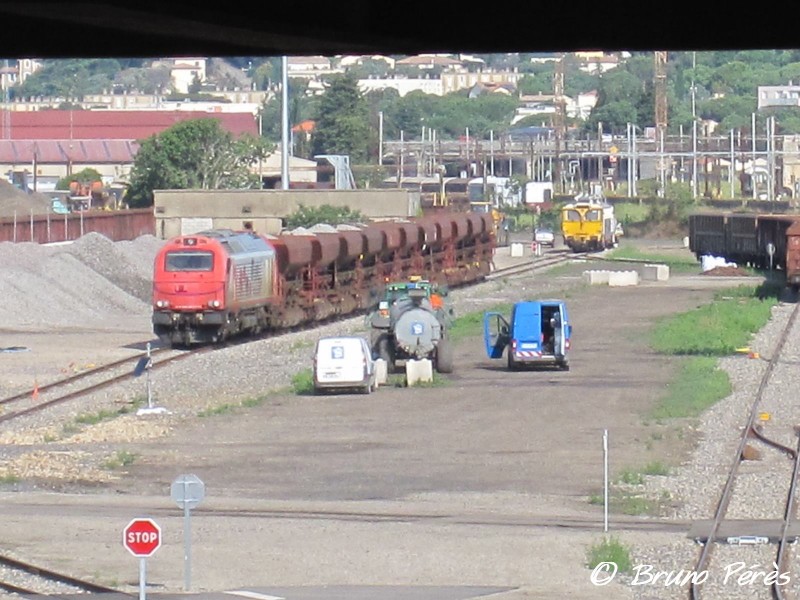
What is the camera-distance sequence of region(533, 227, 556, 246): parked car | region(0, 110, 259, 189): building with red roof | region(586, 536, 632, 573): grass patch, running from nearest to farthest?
region(586, 536, 632, 573): grass patch
region(533, 227, 556, 246): parked car
region(0, 110, 259, 189): building with red roof

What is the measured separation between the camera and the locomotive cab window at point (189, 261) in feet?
124

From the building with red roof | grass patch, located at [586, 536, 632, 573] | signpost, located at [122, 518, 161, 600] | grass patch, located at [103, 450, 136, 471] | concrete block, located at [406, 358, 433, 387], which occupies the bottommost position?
grass patch, located at [103, 450, 136, 471]

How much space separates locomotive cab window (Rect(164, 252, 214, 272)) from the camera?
3766 cm

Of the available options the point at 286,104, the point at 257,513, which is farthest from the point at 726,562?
the point at 286,104

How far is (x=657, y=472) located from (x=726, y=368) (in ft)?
45.6

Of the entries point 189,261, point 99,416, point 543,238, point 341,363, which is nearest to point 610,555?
point 99,416

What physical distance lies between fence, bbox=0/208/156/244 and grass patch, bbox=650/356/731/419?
32057 mm

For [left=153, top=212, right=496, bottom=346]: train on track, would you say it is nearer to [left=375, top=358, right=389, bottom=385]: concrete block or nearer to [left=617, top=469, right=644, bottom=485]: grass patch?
[left=375, top=358, right=389, bottom=385]: concrete block

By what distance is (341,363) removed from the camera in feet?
98.6

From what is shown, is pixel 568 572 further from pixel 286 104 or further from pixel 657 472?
pixel 286 104

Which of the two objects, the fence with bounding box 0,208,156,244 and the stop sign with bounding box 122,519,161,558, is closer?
the stop sign with bounding box 122,519,161,558

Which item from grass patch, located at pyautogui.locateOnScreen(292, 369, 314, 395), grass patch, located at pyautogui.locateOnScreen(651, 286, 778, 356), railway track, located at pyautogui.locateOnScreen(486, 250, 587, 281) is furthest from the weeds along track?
railway track, located at pyautogui.locateOnScreen(486, 250, 587, 281)

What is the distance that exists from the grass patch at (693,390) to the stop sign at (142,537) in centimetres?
1535

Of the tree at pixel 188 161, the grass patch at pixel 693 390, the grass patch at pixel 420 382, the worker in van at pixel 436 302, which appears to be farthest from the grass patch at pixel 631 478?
the tree at pixel 188 161
